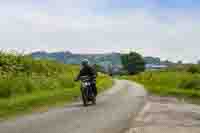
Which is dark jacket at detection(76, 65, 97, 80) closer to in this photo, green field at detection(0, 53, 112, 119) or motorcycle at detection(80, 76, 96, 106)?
motorcycle at detection(80, 76, 96, 106)

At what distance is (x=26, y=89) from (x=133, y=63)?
152 m

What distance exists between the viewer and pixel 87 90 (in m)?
21.0

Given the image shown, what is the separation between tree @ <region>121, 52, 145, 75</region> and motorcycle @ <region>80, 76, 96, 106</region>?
151 m

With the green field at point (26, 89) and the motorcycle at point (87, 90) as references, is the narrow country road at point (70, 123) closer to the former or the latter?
the green field at point (26, 89)

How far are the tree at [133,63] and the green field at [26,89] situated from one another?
14014 cm

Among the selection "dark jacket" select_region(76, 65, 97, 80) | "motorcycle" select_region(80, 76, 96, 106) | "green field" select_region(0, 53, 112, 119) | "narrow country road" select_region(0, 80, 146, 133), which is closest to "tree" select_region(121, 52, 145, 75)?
"green field" select_region(0, 53, 112, 119)

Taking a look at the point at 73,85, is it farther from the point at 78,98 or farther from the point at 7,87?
the point at 7,87

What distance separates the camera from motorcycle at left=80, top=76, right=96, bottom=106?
822 inches

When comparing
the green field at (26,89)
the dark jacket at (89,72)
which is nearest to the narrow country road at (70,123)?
the green field at (26,89)

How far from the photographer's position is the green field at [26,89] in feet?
59.9

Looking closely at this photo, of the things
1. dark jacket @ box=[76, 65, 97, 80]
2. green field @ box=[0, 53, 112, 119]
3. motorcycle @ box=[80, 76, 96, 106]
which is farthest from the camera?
dark jacket @ box=[76, 65, 97, 80]

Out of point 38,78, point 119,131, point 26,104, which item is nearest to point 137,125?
point 119,131

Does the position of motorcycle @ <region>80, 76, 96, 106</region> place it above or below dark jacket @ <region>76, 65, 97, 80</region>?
below

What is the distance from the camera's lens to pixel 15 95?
71.1 feet
